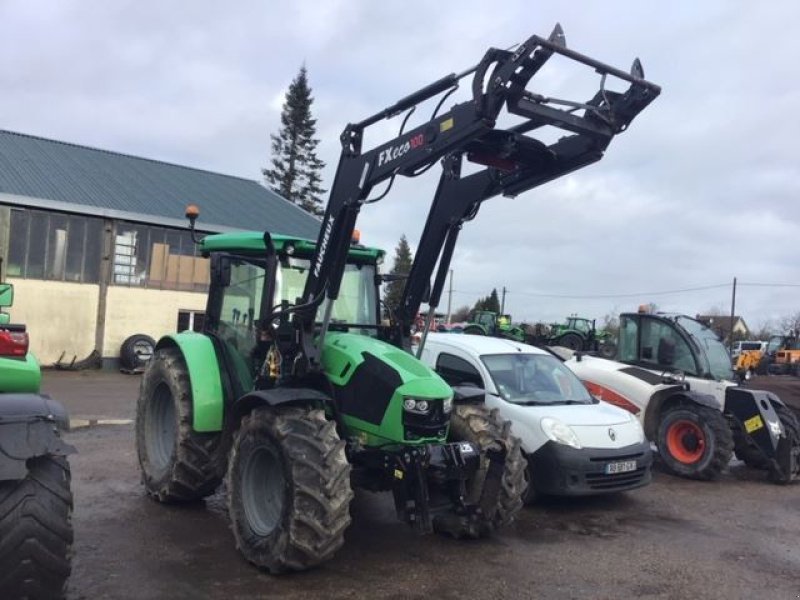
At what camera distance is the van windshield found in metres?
8.33

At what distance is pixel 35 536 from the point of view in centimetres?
370

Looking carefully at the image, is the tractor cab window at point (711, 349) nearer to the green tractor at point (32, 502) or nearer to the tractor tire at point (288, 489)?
the tractor tire at point (288, 489)

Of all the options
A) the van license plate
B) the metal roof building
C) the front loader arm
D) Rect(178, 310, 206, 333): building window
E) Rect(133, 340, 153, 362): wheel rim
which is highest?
the metal roof building

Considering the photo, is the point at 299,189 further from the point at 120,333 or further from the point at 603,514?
the point at 603,514

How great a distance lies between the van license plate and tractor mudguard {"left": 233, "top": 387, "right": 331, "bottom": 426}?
3374 mm

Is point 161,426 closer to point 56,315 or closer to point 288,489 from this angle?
point 288,489

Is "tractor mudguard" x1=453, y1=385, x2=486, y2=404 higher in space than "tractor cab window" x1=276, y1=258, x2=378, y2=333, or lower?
lower

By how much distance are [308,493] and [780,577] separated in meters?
3.88

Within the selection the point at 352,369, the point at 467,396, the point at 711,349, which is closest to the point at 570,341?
the point at 711,349

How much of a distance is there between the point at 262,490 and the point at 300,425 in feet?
2.62

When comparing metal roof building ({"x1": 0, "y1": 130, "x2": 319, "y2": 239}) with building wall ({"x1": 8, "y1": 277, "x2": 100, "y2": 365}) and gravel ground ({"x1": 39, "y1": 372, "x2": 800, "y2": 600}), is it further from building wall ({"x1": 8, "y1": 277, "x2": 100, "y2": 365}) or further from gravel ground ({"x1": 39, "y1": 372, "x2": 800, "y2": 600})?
gravel ground ({"x1": 39, "y1": 372, "x2": 800, "y2": 600})

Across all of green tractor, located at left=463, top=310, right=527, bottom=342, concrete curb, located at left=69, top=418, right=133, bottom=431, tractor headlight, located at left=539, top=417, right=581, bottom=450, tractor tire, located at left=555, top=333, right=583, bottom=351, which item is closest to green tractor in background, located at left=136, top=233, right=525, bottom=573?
tractor headlight, located at left=539, top=417, right=581, bottom=450

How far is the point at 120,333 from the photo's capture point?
22328 mm

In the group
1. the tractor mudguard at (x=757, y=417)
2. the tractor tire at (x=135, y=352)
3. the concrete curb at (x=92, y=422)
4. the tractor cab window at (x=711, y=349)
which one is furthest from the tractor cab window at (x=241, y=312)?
the tractor tire at (x=135, y=352)
